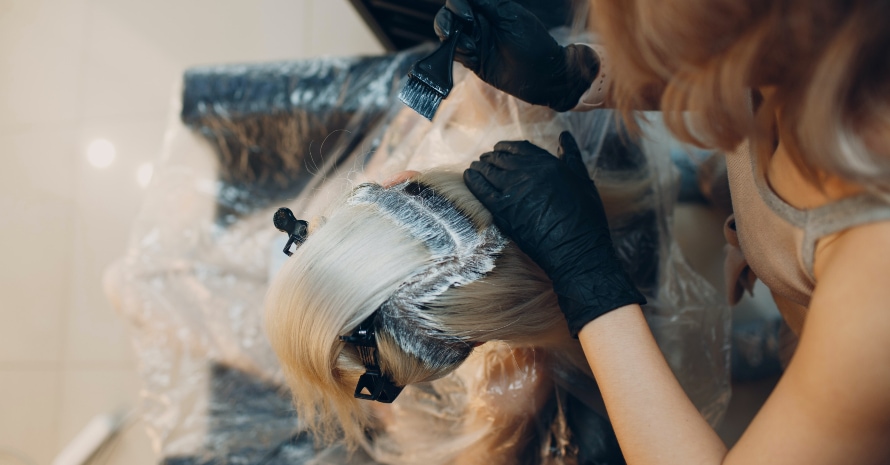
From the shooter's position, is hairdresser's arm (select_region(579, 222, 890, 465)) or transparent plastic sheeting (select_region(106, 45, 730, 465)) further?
transparent plastic sheeting (select_region(106, 45, 730, 465))

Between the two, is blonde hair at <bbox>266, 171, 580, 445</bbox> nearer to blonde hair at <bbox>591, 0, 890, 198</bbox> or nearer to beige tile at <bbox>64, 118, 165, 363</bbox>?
blonde hair at <bbox>591, 0, 890, 198</bbox>

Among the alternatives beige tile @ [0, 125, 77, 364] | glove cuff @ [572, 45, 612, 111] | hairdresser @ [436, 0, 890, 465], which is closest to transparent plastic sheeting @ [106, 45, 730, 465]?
glove cuff @ [572, 45, 612, 111]

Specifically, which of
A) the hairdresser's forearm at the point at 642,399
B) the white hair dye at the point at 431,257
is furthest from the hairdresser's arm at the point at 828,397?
the white hair dye at the point at 431,257

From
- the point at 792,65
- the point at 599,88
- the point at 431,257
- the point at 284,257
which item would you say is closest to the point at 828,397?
the point at 792,65

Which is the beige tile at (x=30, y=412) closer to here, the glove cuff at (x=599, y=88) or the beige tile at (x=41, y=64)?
the beige tile at (x=41, y=64)

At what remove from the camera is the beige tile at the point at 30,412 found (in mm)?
1596

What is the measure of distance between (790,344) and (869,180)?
62 cm

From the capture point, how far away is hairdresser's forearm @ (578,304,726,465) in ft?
1.76

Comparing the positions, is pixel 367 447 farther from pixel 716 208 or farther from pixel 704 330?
pixel 716 208

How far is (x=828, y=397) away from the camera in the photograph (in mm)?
432

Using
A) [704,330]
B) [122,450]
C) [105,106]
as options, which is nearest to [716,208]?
[704,330]

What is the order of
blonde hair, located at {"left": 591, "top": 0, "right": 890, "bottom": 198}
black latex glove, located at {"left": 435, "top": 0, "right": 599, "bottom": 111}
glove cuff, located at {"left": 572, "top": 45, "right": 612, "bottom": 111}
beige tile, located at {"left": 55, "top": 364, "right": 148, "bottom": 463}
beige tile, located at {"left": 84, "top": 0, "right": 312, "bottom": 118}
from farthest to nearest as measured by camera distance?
beige tile, located at {"left": 84, "top": 0, "right": 312, "bottom": 118} → beige tile, located at {"left": 55, "top": 364, "right": 148, "bottom": 463} → glove cuff, located at {"left": 572, "top": 45, "right": 612, "bottom": 111} → black latex glove, located at {"left": 435, "top": 0, "right": 599, "bottom": 111} → blonde hair, located at {"left": 591, "top": 0, "right": 890, "bottom": 198}

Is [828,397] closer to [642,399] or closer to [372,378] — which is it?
[642,399]

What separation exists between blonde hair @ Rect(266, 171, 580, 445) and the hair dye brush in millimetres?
112
